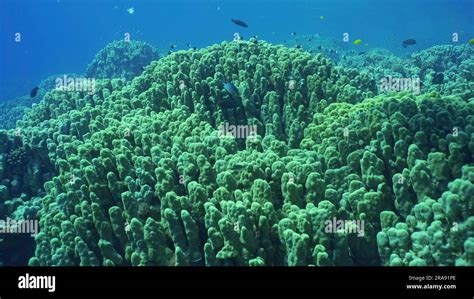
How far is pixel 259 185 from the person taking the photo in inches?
185

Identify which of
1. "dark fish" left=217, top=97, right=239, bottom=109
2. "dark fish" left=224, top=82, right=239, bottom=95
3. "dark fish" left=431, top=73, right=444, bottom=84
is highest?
"dark fish" left=431, top=73, right=444, bottom=84

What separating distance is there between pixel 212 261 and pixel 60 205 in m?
2.50

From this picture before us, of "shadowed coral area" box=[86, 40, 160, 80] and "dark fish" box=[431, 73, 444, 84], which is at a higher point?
"shadowed coral area" box=[86, 40, 160, 80]

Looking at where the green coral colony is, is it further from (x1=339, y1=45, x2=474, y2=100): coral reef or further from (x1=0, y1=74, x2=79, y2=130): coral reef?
(x1=0, y1=74, x2=79, y2=130): coral reef

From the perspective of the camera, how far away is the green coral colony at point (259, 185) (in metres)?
4.17

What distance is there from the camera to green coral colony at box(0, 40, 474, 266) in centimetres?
417

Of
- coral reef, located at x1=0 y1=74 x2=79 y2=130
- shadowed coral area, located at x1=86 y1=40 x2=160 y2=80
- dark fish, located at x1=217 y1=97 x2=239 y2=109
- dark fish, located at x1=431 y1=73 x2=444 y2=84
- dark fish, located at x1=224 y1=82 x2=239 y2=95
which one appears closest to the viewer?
dark fish, located at x1=224 y1=82 x2=239 y2=95

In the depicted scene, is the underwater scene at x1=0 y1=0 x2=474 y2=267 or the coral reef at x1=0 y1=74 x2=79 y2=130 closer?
the underwater scene at x1=0 y1=0 x2=474 y2=267

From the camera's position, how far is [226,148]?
5762 mm

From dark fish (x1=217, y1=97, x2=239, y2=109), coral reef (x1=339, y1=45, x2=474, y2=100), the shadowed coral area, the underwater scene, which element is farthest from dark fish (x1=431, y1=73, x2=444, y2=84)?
the shadowed coral area

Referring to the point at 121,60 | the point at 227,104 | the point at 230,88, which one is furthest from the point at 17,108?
the point at 230,88

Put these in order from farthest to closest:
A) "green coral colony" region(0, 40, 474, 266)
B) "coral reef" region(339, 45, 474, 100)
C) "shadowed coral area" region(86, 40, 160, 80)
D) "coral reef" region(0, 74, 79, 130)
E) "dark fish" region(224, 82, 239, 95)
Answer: "shadowed coral area" region(86, 40, 160, 80), "coral reef" region(0, 74, 79, 130), "coral reef" region(339, 45, 474, 100), "dark fish" region(224, 82, 239, 95), "green coral colony" region(0, 40, 474, 266)

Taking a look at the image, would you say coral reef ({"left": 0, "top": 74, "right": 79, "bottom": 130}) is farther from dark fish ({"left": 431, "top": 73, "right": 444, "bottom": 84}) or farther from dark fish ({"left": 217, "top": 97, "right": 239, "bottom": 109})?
dark fish ({"left": 431, "top": 73, "right": 444, "bottom": 84})
